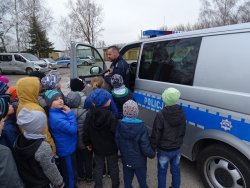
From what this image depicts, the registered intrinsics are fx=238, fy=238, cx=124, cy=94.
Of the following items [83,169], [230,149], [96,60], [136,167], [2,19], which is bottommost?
[83,169]

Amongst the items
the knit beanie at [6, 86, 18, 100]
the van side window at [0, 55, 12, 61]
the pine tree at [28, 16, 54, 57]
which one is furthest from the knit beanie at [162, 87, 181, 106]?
the pine tree at [28, 16, 54, 57]

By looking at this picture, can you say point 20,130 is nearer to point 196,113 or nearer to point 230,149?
point 196,113

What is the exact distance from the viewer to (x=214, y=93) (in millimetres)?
2561

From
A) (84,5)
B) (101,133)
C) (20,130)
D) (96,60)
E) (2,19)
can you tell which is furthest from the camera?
(84,5)

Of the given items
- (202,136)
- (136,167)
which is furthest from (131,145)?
(202,136)

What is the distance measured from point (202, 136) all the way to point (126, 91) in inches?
48.1

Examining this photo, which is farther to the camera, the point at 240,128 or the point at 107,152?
the point at 107,152

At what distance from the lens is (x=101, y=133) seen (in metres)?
2.73

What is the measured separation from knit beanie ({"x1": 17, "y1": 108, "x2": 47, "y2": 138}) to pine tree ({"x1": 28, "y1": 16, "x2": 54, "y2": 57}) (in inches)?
1453

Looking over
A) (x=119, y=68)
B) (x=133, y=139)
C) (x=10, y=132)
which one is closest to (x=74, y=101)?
(x=10, y=132)

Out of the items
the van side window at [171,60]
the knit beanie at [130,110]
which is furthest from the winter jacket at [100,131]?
the van side window at [171,60]

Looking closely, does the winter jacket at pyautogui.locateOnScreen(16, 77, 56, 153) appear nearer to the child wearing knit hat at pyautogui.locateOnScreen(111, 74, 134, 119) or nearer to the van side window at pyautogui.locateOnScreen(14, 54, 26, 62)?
the child wearing knit hat at pyautogui.locateOnScreen(111, 74, 134, 119)

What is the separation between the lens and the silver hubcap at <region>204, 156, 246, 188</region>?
2.53 meters

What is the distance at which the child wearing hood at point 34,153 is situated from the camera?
2178 millimetres
